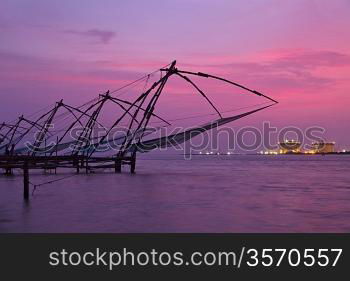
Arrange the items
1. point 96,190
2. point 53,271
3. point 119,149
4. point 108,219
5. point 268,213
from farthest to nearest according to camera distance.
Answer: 1. point 119,149
2. point 96,190
3. point 268,213
4. point 108,219
5. point 53,271

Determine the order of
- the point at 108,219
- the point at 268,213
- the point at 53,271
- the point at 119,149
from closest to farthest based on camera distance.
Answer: the point at 53,271, the point at 108,219, the point at 268,213, the point at 119,149

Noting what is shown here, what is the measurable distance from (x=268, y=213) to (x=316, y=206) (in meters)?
2.45

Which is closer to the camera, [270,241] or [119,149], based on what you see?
[270,241]

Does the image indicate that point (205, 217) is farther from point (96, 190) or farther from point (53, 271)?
point (96, 190)

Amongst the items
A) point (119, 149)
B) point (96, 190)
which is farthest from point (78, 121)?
point (96, 190)

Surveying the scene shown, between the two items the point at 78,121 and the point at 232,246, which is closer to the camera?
the point at 232,246

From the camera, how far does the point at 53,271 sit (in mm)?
5965

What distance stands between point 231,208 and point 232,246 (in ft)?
17.1

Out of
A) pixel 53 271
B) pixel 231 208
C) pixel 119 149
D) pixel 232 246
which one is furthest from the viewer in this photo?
pixel 119 149

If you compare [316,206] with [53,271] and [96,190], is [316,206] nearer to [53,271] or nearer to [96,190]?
[96,190]

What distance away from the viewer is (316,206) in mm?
13375

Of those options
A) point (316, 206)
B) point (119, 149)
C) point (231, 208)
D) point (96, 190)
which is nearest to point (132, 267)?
point (231, 208)

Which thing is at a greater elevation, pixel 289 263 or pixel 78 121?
pixel 78 121

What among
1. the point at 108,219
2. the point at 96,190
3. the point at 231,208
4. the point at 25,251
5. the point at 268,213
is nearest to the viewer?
the point at 25,251
